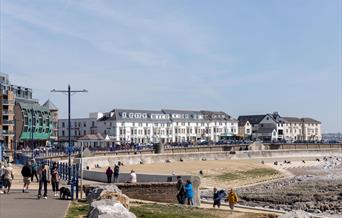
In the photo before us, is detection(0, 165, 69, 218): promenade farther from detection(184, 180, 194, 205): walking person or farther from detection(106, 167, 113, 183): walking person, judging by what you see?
detection(106, 167, 113, 183): walking person

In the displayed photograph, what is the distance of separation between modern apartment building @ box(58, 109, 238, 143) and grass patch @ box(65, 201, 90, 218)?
12749cm

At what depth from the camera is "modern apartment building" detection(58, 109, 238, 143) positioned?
15538 cm

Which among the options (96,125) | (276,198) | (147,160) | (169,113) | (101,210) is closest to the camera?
(101,210)

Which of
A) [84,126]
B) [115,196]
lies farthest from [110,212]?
[84,126]

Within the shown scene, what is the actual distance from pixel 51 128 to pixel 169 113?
52.0m

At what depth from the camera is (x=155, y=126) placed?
166 metres

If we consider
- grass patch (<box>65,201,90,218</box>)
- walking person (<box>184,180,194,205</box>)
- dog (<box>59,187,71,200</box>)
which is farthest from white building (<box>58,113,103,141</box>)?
grass patch (<box>65,201,90,218</box>)

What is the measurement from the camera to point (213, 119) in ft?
610

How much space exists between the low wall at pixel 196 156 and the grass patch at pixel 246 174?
1455 cm

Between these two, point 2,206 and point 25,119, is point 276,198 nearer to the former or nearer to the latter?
point 2,206

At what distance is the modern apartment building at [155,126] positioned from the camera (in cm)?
15538

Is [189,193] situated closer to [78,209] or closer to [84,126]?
[78,209]

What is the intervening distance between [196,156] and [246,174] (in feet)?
93.2

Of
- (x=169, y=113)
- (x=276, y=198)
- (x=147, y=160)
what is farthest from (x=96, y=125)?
(x=276, y=198)
